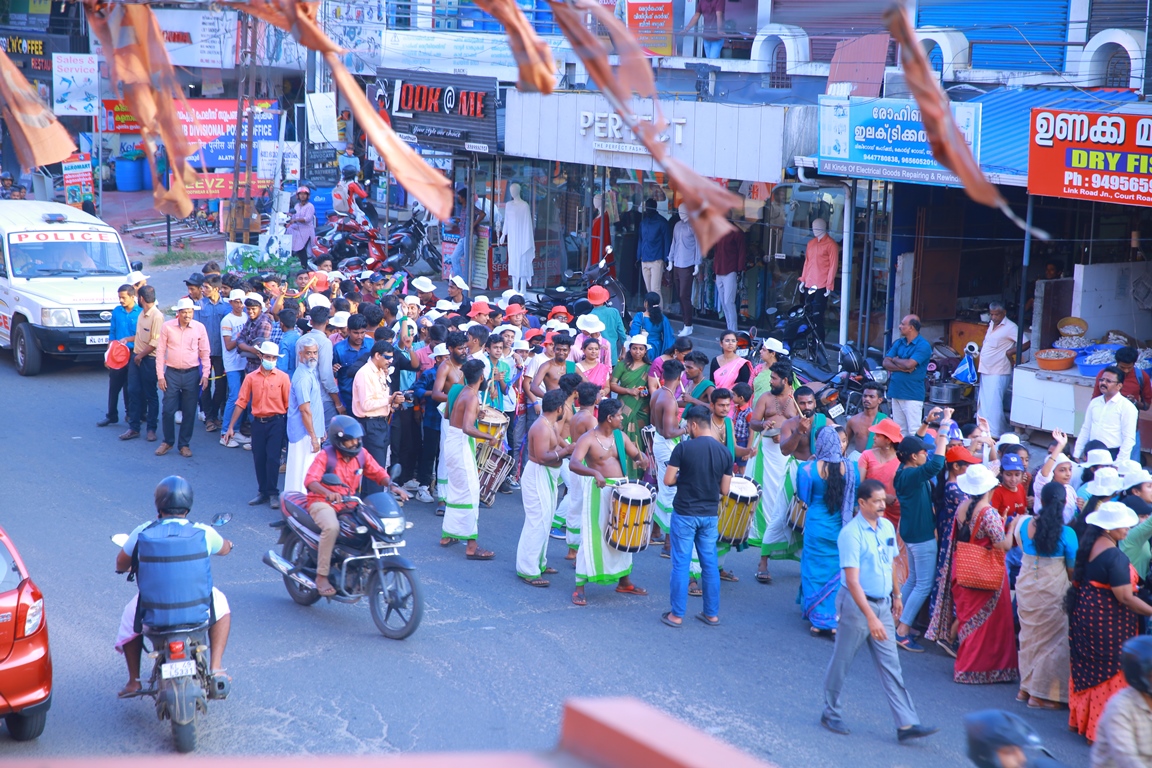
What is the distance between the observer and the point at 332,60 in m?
2.96

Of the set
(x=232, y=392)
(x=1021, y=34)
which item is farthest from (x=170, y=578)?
(x=1021, y=34)

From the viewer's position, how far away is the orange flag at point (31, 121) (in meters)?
3.30

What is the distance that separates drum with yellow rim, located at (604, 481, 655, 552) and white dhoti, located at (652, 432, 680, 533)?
126 cm

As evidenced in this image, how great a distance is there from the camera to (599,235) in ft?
65.5

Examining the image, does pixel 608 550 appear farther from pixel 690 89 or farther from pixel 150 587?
pixel 690 89

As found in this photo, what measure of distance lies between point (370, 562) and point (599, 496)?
175 centimetres

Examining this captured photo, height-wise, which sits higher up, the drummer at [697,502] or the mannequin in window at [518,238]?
the mannequin in window at [518,238]

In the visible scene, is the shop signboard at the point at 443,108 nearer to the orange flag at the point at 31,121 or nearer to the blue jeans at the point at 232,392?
the blue jeans at the point at 232,392

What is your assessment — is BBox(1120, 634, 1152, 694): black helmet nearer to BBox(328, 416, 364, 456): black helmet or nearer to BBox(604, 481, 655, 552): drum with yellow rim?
BBox(604, 481, 655, 552): drum with yellow rim

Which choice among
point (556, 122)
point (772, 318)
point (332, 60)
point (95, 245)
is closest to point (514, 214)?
point (556, 122)

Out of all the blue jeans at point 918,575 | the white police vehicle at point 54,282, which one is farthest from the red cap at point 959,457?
the white police vehicle at point 54,282

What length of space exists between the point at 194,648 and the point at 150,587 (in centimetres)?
41

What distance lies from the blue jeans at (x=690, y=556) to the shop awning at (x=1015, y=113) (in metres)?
6.10

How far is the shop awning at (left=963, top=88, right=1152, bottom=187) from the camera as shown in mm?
12336
